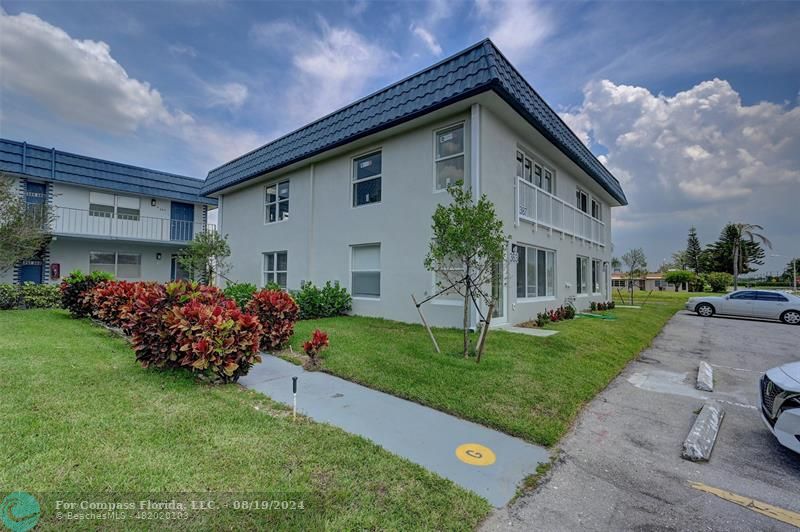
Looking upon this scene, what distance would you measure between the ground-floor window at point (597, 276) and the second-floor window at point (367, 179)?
12.2 metres

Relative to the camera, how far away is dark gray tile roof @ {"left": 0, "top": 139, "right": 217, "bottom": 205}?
1525cm

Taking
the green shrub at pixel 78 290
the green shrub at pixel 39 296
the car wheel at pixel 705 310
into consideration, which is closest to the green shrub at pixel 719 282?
the car wheel at pixel 705 310

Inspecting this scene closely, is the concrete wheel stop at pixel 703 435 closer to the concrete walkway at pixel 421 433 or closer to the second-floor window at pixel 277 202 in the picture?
the concrete walkway at pixel 421 433

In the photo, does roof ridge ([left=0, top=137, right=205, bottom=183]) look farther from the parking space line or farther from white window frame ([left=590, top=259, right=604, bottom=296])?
the parking space line

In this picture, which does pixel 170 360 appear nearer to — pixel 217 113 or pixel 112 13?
pixel 112 13

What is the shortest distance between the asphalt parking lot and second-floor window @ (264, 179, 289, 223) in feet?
42.0

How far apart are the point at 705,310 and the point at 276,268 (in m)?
21.0

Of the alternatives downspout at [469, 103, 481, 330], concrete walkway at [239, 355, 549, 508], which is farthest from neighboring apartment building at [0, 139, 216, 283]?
concrete walkway at [239, 355, 549, 508]

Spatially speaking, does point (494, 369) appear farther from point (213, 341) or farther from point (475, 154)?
point (475, 154)

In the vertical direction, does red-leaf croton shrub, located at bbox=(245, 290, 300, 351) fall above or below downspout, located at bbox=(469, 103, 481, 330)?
below

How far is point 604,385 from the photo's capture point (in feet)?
18.8

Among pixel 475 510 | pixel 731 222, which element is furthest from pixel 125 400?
pixel 731 222

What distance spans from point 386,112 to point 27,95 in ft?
44.5

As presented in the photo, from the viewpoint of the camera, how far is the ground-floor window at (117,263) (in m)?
17.6
